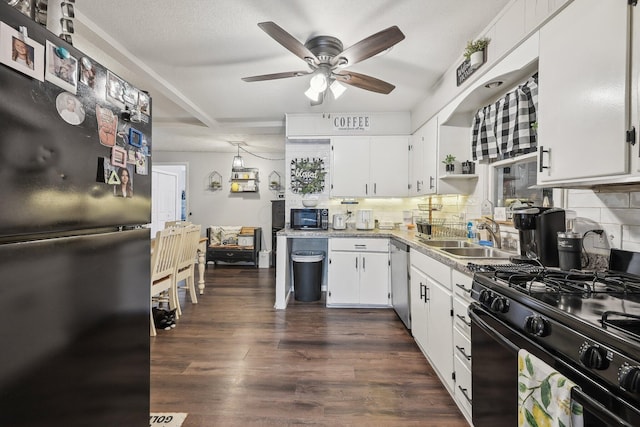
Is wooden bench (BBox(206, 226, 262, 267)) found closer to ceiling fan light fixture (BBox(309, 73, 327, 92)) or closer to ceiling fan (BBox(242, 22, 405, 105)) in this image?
ceiling fan (BBox(242, 22, 405, 105))

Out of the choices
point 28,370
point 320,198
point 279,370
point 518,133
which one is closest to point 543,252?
point 518,133

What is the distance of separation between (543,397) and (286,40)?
83.5 inches

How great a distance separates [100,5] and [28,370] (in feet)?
7.48

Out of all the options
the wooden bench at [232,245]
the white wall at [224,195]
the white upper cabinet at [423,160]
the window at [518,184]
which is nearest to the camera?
the window at [518,184]

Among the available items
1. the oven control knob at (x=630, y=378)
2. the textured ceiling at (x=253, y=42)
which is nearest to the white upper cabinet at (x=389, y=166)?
the textured ceiling at (x=253, y=42)

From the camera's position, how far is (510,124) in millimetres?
2113

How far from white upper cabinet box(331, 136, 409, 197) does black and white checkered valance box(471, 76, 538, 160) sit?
1544 mm

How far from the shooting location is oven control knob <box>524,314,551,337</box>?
0.99 meters

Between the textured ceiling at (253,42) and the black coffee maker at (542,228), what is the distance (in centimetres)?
134

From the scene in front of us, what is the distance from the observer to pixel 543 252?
165 centimetres

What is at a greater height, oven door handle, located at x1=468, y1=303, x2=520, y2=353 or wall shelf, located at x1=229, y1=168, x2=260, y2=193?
wall shelf, located at x1=229, y1=168, x2=260, y2=193

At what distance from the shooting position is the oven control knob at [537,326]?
0.99 m

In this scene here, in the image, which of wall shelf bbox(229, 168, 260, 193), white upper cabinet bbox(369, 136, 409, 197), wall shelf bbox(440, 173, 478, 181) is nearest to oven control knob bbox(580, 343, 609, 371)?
wall shelf bbox(440, 173, 478, 181)

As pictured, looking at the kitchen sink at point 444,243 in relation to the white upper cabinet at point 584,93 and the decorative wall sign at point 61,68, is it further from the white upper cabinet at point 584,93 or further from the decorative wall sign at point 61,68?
the decorative wall sign at point 61,68
